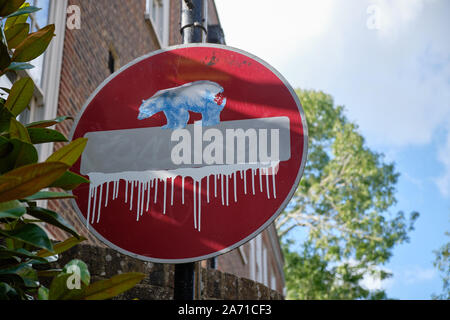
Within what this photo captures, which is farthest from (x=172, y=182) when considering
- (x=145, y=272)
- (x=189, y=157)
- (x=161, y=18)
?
(x=161, y=18)

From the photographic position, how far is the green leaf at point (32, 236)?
52.7 inches

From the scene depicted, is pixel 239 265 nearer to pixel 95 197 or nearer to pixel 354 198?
pixel 354 198

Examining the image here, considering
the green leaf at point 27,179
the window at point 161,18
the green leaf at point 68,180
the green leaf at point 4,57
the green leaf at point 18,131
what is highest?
the window at point 161,18

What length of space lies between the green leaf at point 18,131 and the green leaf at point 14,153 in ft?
0.32

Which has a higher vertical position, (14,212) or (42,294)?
(14,212)

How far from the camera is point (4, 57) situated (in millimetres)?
1728

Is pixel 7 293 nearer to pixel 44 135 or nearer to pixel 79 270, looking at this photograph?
pixel 79 270

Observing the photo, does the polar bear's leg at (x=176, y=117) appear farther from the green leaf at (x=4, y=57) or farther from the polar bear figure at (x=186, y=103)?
the green leaf at (x=4, y=57)

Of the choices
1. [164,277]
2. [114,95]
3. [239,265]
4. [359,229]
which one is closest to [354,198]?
[359,229]

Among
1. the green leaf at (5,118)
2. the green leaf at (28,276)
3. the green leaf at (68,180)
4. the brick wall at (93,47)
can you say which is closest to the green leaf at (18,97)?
the green leaf at (5,118)

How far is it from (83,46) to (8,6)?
4711mm

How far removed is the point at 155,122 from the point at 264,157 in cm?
43

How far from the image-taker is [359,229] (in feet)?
66.4

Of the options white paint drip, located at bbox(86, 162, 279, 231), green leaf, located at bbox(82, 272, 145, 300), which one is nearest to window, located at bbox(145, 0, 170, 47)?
white paint drip, located at bbox(86, 162, 279, 231)
